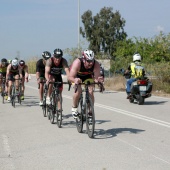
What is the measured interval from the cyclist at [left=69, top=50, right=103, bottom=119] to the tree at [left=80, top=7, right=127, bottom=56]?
68116 mm

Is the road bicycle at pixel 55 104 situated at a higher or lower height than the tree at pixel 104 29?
lower

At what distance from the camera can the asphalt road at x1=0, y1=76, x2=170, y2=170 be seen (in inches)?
256

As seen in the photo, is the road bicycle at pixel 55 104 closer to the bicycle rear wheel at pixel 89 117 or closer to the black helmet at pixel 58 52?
the black helmet at pixel 58 52

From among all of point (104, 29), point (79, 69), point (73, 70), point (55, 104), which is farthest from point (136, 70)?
point (104, 29)

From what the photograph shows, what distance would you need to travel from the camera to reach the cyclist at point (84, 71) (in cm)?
879

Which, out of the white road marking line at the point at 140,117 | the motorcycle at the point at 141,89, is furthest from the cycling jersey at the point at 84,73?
the motorcycle at the point at 141,89

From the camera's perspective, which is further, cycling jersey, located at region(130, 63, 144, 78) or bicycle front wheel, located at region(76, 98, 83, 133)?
cycling jersey, located at region(130, 63, 144, 78)

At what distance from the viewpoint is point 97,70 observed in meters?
9.09

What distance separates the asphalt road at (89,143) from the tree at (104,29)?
214ft

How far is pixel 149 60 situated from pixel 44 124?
15.7m

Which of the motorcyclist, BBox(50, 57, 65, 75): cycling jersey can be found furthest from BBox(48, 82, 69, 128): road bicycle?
the motorcyclist

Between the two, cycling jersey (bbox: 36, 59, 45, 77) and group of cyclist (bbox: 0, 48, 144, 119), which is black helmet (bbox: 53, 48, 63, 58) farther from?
cycling jersey (bbox: 36, 59, 45, 77)

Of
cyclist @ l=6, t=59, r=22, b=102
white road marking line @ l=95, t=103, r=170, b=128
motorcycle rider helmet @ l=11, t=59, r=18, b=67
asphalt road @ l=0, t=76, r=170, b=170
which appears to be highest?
motorcycle rider helmet @ l=11, t=59, r=18, b=67

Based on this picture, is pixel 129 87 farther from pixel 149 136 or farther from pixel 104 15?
pixel 104 15
